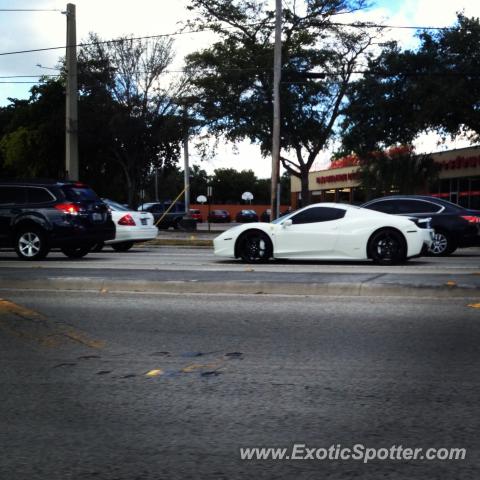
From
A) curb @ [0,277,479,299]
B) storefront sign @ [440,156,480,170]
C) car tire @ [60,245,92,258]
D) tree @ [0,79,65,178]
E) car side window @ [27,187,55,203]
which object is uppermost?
tree @ [0,79,65,178]

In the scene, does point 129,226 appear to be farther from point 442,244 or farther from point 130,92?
point 130,92

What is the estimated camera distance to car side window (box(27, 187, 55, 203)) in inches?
610

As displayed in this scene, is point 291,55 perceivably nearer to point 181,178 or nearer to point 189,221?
point 189,221

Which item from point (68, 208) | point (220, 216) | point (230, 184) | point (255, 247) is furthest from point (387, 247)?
point (230, 184)

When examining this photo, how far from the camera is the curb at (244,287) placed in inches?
336

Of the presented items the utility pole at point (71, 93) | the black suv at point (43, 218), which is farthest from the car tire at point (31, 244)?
the utility pole at point (71, 93)

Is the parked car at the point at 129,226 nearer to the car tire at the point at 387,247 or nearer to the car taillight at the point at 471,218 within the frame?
the car tire at the point at 387,247

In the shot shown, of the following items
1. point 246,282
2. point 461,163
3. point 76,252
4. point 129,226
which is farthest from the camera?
point 461,163

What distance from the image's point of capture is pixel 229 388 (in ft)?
15.5

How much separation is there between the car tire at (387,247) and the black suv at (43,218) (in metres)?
5.96

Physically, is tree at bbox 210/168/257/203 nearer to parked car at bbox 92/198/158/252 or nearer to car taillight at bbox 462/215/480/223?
parked car at bbox 92/198/158/252

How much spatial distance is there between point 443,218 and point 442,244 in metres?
0.64

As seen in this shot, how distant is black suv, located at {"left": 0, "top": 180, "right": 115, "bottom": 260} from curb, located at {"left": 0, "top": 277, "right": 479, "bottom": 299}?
5.81 meters

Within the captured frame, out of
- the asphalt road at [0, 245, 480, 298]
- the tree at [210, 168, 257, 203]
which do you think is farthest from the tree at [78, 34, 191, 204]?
the tree at [210, 168, 257, 203]
